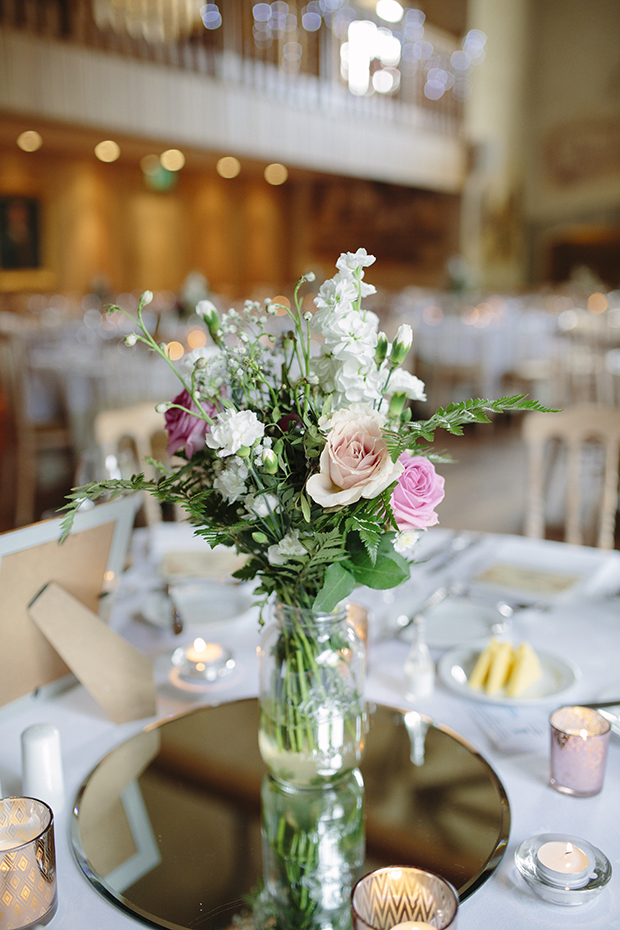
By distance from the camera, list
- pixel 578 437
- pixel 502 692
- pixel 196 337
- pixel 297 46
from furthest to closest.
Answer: pixel 297 46 < pixel 196 337 < pixel 578 437 < pixel 502 692

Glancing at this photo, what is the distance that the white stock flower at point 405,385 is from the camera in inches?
35.3

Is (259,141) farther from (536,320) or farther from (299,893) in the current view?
(299,893)

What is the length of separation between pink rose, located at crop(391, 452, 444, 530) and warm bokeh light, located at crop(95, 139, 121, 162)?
9445 millimetres

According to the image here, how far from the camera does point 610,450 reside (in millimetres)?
2293

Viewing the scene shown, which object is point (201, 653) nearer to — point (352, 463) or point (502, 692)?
point (502, 692)

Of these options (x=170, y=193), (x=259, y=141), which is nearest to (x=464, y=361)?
(x=259, y=141)

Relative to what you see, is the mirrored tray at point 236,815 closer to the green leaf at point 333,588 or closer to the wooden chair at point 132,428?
the green leaf at point 333,588

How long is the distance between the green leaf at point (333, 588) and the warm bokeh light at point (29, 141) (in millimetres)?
8387

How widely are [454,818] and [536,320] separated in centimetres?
684

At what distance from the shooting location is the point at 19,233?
10.3 metres

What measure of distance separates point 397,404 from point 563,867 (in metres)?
0.52

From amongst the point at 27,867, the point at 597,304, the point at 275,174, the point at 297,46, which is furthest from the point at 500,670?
the point at 275,174

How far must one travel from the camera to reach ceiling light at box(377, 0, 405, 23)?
35.7ft

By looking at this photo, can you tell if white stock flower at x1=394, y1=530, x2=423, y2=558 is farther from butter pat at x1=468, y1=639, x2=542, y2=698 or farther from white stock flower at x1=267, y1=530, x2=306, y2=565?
butter pat at x1=468, y1=639, x2=542, y2=698
